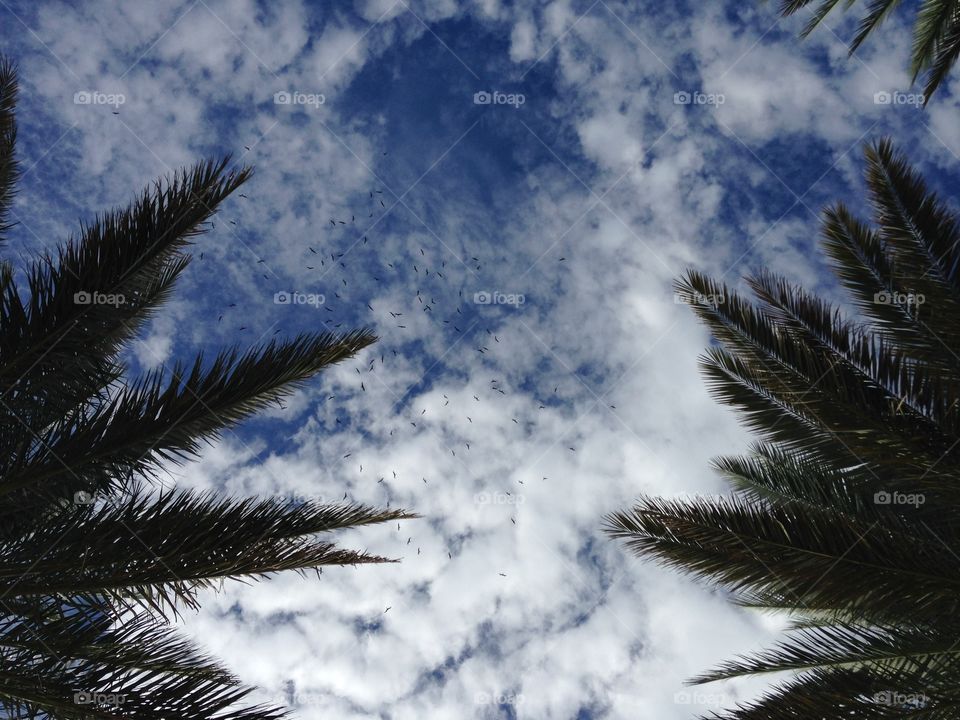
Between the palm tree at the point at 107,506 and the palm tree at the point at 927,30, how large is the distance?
380 inches

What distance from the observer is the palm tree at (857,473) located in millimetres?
4102

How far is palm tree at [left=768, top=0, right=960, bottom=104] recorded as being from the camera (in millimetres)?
8516

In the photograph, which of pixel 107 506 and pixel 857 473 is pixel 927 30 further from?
pixel 107 506

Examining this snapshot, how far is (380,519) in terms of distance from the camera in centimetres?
561

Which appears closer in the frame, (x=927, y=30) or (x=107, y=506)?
(x=107, y=506)

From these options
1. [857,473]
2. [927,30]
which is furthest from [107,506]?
[927,30]

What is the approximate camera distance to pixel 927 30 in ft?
29.3

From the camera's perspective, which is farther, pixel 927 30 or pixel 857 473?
pixel 927 30

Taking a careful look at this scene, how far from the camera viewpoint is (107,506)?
4.43 meters

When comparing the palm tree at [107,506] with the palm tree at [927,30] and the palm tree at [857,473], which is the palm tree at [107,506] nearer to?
the palm tree at [857,473]

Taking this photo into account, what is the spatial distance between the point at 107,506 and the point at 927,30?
482 inches

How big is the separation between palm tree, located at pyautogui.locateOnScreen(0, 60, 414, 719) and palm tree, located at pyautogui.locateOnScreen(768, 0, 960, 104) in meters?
9.66

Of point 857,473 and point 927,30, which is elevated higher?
point 927,30

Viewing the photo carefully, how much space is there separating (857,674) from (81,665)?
18.0 feet
